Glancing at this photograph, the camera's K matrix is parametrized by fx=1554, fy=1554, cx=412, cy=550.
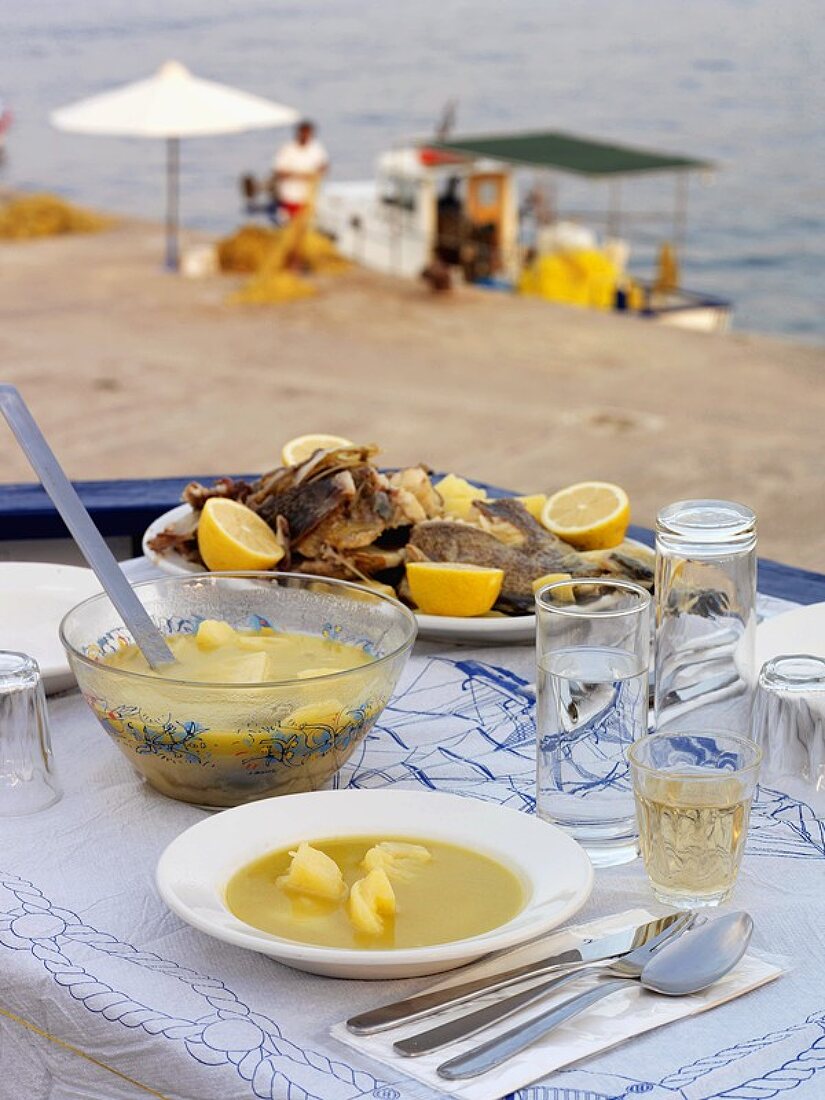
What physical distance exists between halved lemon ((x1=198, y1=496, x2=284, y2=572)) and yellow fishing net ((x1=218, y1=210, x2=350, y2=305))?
7.79m

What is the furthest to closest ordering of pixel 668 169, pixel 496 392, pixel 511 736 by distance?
pixel 668 169, pixel 496 392, pixel 511 736

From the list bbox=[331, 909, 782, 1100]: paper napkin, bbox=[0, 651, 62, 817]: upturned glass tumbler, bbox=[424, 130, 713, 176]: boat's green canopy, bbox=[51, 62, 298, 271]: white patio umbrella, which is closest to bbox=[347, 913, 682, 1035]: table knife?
bbox=[331, 909, 782, 1100]: paper napkin

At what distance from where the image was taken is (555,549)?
1544 millimetres

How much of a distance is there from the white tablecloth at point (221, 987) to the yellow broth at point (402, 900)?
27 mm

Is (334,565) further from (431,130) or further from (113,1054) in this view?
(431,130)

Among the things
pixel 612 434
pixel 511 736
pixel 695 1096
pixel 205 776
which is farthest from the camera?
pixel 612 434

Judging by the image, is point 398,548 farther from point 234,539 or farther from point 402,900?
point 402,900

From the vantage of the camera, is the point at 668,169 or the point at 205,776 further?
the point at 668,169

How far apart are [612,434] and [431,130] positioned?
87.2ft

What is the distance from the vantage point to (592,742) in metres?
1.09

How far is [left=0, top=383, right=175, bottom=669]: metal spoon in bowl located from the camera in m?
1.21

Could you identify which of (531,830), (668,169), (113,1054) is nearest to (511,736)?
(531,830)

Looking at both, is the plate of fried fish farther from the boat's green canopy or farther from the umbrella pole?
the boat's green canopy

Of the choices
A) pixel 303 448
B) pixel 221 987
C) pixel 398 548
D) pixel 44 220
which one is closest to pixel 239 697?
pixel 221 987
